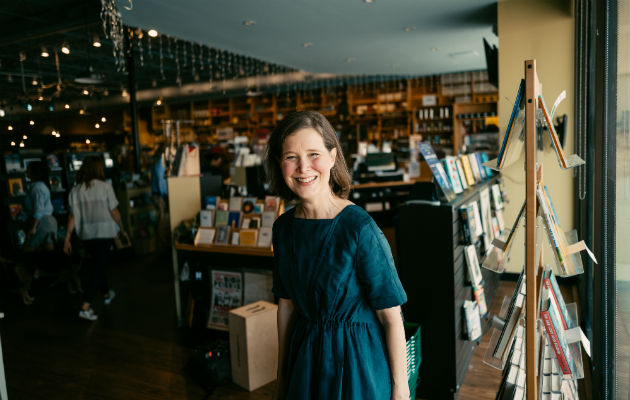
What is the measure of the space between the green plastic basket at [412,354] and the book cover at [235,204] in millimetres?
1903

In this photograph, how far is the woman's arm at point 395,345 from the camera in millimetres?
1344

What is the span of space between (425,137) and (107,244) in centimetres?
928

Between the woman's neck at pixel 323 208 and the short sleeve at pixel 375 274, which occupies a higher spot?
the woman's neck at pixel 323 208

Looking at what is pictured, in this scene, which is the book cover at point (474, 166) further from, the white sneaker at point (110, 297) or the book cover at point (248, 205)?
the white sneaker at point (110, 297)

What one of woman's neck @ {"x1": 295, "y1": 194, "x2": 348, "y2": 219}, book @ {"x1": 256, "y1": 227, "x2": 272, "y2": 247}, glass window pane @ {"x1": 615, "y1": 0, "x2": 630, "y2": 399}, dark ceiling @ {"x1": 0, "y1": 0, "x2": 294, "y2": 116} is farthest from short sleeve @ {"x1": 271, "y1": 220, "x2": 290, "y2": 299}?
dark ceiling @ {"x1": 0, "y1": 0, "x2": 294, "y2": 116}

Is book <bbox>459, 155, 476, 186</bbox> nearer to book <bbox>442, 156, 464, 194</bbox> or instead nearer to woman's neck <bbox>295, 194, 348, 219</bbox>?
book <bbox>442, 156, 464, 194</bbox>

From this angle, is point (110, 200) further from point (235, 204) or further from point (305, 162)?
point (305, 162)

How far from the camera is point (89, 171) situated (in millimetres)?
4613

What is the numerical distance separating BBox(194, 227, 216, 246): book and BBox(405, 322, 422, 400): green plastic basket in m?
1.97

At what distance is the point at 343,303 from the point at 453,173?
216cm

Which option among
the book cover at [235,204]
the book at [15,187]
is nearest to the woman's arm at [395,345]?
the book cover at [235,204]

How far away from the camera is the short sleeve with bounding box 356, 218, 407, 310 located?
4.33ft

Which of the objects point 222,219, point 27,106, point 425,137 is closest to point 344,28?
point 222,219

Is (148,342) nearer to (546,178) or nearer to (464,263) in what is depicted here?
(464,263)
